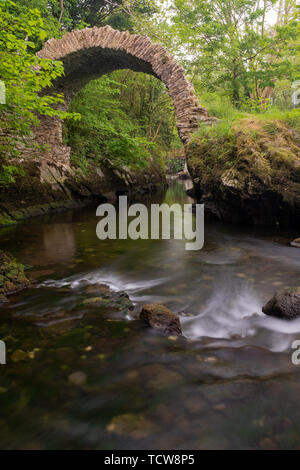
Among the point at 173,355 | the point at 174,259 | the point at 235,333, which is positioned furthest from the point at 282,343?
the point at 174,259

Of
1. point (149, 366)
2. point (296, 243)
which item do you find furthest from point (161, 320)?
point (296, 243)

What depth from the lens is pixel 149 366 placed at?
1884 mm

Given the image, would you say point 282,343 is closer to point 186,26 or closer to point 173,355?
point 173,355

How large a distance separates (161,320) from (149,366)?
1.67 feet

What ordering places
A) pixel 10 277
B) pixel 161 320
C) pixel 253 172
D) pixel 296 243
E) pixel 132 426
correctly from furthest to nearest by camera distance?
pixel 253 172 < pixel 296 243 < pixel 10 277 < pixel 161 320 < pixel 132 426

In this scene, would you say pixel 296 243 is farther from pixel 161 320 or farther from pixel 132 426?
pixel 132 426

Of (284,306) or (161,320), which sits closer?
(161,320)

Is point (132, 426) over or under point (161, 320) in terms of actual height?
under

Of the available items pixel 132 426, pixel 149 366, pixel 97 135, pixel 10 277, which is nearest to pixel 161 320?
pixel 149 366

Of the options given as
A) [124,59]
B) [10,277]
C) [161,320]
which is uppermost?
[124,59]

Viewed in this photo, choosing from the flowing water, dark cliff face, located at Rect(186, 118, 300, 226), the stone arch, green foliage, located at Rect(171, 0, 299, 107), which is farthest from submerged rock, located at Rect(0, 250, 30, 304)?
green foliage, located at Rect(171, 0, 299, 107)

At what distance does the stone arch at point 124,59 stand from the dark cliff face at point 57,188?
45.2 inches

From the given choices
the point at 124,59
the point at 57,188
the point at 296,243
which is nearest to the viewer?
the point at 296,243

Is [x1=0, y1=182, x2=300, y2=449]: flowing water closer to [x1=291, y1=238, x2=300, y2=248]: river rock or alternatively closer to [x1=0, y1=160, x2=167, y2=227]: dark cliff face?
[x1=291, y1=238, x2=300, y2=248]: river rock
